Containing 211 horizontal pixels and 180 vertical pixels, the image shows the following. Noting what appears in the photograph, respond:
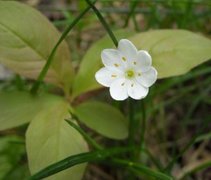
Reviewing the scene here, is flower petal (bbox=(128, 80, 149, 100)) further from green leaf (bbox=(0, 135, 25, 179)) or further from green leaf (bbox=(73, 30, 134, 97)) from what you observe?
green leaf (bbox=(0, 135, 25, 179))

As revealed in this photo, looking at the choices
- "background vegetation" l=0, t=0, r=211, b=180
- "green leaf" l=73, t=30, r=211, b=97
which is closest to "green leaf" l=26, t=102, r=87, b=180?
"green leaf" l=73, t=30, r=211, b=97

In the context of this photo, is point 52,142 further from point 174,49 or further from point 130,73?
point 174,49

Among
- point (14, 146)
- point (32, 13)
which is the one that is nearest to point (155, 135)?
point (14, 146)

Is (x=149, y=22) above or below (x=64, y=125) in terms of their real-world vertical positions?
above

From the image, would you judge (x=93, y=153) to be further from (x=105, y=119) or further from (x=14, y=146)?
(x=14, y=146)

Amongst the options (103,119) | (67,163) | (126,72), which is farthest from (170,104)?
(67,163)

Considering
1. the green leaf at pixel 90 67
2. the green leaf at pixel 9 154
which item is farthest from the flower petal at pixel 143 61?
the green leaf at pixel 9 154

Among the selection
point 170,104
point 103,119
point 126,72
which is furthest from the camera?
point 170,104

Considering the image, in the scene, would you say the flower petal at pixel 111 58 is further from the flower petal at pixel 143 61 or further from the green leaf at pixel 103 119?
the green leaf at pixel 103 119
